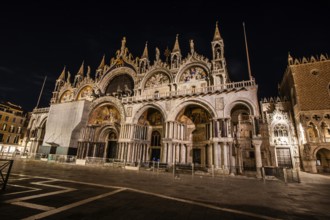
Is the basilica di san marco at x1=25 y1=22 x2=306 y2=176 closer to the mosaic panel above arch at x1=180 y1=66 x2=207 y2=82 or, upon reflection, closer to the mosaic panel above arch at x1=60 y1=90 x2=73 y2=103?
the mosaic panel above arch at x1=180 y1=66 x2=207 y2=82

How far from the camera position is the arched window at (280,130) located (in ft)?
95.8

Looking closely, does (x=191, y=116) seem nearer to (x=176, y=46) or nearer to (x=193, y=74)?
(x=193, y=74)

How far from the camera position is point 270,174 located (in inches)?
575

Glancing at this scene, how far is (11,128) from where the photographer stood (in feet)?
148

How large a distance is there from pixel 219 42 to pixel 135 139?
63.6ft

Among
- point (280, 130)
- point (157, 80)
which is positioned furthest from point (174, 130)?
point (280, 130)

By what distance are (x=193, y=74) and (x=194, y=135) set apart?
9.62 meters

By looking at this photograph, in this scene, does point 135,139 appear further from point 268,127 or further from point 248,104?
point 268,127

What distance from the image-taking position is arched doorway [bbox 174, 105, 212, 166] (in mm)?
22578

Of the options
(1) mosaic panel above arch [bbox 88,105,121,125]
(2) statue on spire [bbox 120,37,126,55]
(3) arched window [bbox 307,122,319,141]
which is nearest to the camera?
(3) arched window [bbox 307,122,319,141]

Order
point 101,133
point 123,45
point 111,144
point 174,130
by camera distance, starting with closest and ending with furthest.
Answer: point 174,130 → point 101,133 → point 111,144 → point 123,45

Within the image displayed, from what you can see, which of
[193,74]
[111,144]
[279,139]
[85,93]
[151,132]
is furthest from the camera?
[85,93]

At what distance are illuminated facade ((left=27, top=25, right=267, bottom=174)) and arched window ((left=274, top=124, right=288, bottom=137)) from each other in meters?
5.32

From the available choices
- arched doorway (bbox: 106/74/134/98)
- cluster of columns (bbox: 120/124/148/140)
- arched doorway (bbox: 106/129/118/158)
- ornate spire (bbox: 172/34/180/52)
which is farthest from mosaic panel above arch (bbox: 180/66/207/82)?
arched doorway (bbox: 106/129/118/158)
